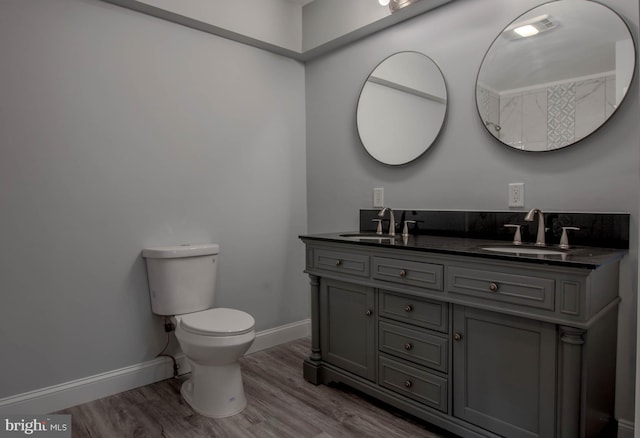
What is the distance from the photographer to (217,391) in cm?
204

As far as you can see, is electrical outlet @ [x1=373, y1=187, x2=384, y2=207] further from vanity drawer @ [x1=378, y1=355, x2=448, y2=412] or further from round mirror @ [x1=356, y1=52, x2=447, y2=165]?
vanity drawer @ [x1=378, y1=355, x2=448, y2=412]

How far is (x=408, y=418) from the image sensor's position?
1991 mm

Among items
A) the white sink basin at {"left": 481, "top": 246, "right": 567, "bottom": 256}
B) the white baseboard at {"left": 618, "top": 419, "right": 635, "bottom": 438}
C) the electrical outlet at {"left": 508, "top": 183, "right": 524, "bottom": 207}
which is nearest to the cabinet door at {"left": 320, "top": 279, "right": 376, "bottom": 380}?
the white sink basin at {"left": 481, "top": 246, "right": 567, "bottom": 256}

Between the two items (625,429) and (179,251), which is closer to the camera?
(625,429)

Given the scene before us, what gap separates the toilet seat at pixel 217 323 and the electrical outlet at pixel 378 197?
3.60 ft

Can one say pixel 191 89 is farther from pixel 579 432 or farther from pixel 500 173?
pixel 579 432

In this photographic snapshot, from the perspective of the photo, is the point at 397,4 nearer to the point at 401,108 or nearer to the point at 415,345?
the point at 401,108

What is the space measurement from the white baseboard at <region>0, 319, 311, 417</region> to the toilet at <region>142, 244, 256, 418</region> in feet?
0.83

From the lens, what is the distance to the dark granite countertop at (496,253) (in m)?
1.39

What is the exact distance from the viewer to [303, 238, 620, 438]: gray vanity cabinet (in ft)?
4.69

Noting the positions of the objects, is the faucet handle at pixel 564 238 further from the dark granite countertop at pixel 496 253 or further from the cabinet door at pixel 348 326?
the cabinet door at pixel 348 326

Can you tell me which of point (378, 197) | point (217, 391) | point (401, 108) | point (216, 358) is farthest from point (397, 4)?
point (217, 391)

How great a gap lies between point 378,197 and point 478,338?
1.20 metres

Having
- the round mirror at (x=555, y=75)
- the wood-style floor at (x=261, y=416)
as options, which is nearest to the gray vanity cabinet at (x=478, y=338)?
the wood-style floor at (x=261, y=416)
